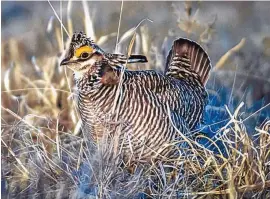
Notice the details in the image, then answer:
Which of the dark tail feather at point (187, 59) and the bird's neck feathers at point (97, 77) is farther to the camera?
the dark tail feather at point (187, 59)

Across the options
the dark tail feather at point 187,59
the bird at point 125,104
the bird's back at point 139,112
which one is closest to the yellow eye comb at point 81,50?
the bird at point 125,104

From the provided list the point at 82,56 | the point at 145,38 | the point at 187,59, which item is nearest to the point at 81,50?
the point at 82,56

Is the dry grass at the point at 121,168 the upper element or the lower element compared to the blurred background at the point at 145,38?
lower

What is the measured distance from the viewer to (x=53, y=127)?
357 cm

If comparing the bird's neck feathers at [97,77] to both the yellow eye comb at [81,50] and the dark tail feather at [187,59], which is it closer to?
the yellow eye comb at [81,50]

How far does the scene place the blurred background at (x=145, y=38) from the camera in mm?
3740

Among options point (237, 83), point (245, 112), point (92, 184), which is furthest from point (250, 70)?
point (92, 184)

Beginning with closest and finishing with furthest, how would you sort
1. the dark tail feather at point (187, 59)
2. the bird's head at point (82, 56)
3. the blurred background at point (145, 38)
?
the bird's head at point (82, 56) < the dark tail feather at point (187, 59) < the blurred background at point (145, 38)

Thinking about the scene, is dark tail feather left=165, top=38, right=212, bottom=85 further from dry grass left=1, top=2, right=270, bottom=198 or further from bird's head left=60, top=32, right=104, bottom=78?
bird's head left=60, top=32, right=104, bottom=78

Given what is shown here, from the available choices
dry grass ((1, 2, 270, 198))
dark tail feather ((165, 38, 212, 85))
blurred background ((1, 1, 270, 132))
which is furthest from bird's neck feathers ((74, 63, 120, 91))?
blurred background ((1, 1, 270, 132))

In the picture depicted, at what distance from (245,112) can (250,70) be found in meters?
0.40

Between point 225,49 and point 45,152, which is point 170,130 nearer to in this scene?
point 45,152

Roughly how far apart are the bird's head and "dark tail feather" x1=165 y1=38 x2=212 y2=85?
1.71 ft

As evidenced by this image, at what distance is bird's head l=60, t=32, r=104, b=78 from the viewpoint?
9.75 feet
